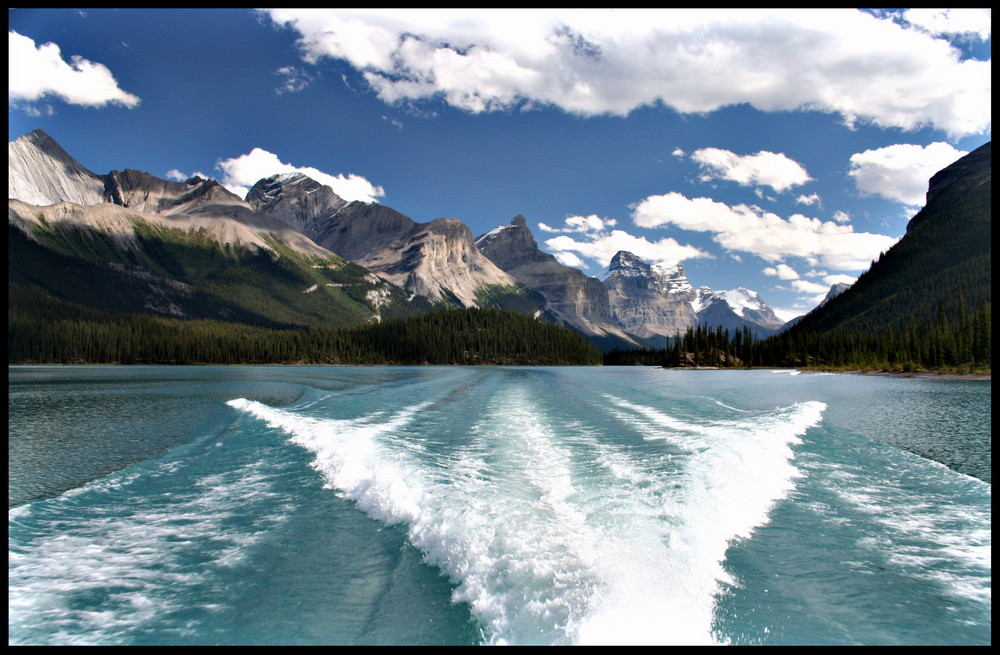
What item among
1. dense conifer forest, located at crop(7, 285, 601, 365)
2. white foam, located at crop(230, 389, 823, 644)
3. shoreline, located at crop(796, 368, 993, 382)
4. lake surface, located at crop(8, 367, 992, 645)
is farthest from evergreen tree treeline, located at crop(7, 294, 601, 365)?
white foam, located at crop(230, 389, 823, 644)

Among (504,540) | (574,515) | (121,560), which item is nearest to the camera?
(121,560)

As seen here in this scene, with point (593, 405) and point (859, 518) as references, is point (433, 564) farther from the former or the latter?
point (593, 405)

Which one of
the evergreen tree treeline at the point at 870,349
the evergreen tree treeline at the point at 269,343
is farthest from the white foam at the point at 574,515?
the evergreen tree treeline at the point at 269,343

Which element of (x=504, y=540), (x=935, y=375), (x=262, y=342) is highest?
(x=262, y=342)

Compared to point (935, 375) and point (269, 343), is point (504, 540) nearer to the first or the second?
point (935, 375)

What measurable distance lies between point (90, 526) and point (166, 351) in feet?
567

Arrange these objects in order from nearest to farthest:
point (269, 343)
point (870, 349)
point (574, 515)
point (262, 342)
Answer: point (574, 515), point (870, 349), point (269, 343), point (262, 342)

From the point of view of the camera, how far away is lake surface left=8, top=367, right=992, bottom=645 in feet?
23.1

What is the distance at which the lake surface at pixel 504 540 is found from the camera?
7051mm

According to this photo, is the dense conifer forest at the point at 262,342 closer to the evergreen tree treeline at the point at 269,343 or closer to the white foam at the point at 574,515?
the evergreen tree treeline at the point at 269,343

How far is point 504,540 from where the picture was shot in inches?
369

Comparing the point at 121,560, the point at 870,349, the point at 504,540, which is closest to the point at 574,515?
the point at 504,540

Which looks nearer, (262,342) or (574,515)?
(574,515)

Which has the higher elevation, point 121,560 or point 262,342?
point 262,342
